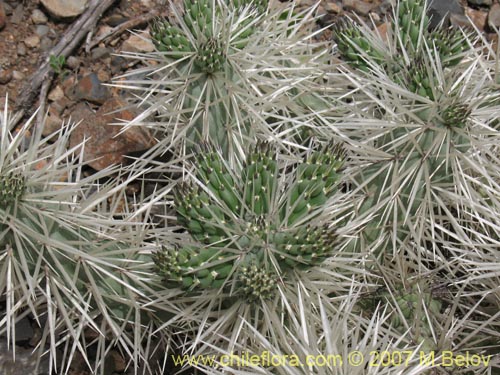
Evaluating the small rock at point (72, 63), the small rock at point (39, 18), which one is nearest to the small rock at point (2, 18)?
the small rock at point (39, 18)

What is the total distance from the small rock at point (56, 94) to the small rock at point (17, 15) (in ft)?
1.79

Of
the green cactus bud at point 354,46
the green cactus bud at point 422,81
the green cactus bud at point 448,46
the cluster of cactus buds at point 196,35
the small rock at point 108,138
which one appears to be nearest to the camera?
the green cactus bud at point 422,81

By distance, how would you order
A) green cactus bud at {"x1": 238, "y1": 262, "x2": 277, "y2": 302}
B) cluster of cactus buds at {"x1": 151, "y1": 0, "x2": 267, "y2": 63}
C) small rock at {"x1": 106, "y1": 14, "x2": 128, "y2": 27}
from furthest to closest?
small rock at {"x1": 106, "y1": 14, "x2": 128, "y2": 27}
cluster of cactus buds at {"x1": 151, "y1": 0, "x2": 267, "y2": 63}
green cactus bud at {"x1": 238, "y1": 262, "x2": 277, "y2": 302}

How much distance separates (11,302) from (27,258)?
0.17 metres

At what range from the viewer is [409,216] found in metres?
2.40

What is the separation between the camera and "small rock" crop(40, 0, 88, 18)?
3.83 metres

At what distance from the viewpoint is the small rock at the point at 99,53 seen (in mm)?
3826

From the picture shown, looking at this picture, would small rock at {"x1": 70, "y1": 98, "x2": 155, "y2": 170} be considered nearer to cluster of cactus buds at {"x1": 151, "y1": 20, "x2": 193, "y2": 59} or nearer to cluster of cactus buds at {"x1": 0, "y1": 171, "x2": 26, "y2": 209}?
cluster of cactus buds at {"x1": 151, "y1": 20, "x2": 193, "y2": 59}

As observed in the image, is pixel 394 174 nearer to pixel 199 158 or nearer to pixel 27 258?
pixel 199 158

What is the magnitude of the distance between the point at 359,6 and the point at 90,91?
1.84 metres

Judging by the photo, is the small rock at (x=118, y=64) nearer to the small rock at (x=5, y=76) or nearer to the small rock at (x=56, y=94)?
the small rock at (x=56, y=94)

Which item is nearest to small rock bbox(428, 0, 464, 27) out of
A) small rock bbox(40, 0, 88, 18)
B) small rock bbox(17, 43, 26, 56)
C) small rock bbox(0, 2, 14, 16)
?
small rock bbox(40, 0, 88, 18)

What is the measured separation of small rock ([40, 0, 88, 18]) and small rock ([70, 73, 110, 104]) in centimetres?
46

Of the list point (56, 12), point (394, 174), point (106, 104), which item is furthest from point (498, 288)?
point (56, 12)
